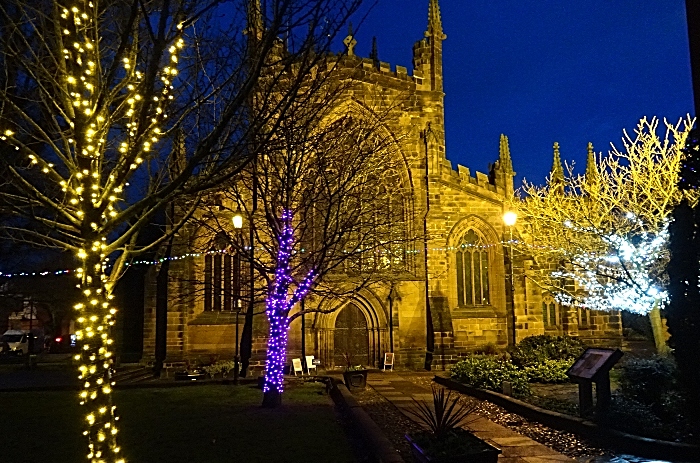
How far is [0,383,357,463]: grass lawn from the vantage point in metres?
9.36

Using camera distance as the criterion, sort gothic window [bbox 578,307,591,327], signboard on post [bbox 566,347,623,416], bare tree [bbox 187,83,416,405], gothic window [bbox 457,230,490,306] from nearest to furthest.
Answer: signboard on post [bbox 566,347,623,416] < bare tree [bbox 187,83,416,405] < gothic window [bbox 457,230,490,306] < gothic window [bbox 578,307,591,327]

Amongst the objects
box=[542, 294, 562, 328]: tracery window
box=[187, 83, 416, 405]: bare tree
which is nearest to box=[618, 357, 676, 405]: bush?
box=[187, 83, 416, 405]: bare tree

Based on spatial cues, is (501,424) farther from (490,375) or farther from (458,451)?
Result: (458,451)

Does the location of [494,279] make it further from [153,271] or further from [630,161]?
[153,271]

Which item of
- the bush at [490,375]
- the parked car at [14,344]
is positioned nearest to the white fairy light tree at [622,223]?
the bush at [490,375]

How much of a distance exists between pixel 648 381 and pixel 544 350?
381 inches

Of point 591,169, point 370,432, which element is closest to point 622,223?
point 591,169

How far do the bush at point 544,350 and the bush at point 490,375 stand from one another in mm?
2493

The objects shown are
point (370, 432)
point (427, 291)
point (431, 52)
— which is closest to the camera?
point (370, 432)

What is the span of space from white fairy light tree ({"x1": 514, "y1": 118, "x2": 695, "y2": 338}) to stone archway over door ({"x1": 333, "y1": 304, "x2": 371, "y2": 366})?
747 centimetres

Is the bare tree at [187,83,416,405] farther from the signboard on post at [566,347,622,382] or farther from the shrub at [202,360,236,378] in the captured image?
the shrub at [202,360,236,378]

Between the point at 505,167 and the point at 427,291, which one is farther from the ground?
the point at 505,167

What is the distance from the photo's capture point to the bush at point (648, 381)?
39.0ft

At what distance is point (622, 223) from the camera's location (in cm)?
2059
